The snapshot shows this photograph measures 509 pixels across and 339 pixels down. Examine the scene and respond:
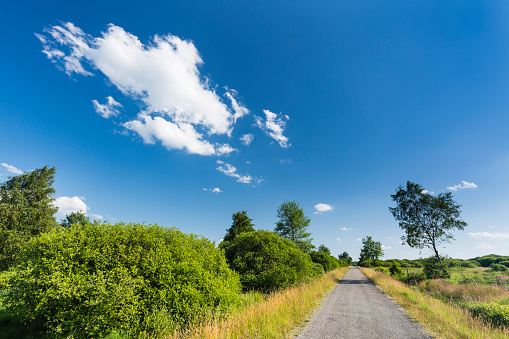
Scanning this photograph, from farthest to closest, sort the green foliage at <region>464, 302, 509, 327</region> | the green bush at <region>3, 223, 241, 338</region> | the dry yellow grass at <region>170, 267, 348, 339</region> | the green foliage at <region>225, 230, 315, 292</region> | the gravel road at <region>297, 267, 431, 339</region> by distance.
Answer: the green foliage at <region>225, 230, 315, 292</region> → the green foliage at <region>464, 302, 509, 327</region> → the gravel road at <region>297, 267, 431, 339</region> → the dry yellow grass at <region>170, 267, 348, 339</region> → the green bush at <region>3, 223, 241, 338</region>

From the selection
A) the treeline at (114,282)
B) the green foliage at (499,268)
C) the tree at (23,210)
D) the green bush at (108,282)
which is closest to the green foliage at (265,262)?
the treeline at (114,282)

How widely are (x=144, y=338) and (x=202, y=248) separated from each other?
139 inches

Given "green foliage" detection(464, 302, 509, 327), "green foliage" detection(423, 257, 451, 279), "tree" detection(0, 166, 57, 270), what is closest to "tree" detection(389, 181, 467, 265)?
"green foliage" detection(423, 257, 451, 279)

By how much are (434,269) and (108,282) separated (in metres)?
29.2

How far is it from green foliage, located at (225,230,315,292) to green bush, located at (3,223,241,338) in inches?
264

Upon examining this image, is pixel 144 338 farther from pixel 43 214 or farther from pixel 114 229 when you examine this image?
pixel 43 214

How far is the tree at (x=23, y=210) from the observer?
20.8 m

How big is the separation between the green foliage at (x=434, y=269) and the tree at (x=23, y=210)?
138 ft

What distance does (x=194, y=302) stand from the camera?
6.14 meters

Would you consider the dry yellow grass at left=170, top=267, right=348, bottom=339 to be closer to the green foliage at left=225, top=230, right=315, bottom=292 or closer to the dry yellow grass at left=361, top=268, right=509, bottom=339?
the green foliage at left=225, top=230, right=315, bottom=292

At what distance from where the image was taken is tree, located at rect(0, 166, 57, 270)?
20.8 metres

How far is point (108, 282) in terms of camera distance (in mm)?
4848

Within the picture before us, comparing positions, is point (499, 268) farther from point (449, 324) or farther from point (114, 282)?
point (114, 282)

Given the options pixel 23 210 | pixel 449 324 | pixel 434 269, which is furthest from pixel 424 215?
pixel 23 210
